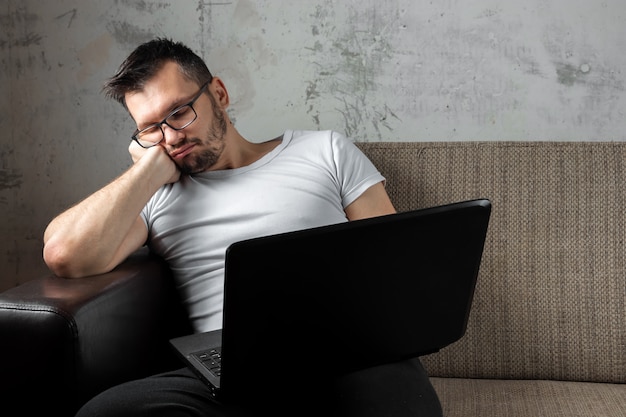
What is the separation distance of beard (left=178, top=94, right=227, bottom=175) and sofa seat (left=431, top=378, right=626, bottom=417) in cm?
68

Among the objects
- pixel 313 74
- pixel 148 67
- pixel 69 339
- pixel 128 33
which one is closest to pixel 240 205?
pixel 148 67

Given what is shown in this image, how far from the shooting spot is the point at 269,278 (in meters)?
0.96

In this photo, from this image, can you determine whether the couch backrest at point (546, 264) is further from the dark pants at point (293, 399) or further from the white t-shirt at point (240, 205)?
the dark pants at point (293, 399)

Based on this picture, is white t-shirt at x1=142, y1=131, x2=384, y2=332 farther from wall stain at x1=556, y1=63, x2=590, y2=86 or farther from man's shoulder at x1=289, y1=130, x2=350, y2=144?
wall stain at x1=556, y1=63, x2=590, y2=86

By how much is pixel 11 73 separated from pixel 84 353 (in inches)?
51.4

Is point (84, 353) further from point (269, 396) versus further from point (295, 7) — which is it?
point (295, 7)

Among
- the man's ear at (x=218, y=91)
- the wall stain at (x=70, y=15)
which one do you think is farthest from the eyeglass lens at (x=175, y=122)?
the wall stain at (x=70, y=15)

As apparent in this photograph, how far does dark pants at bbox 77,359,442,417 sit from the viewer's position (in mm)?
1117

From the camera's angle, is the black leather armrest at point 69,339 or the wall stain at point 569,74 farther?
the wall stain at point 569,74

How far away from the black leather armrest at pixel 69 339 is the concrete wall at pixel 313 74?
89 cm

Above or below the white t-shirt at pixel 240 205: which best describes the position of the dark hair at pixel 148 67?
above

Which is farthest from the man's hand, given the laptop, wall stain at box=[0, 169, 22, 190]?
wall stain at box=[0, 169, 22, 190]

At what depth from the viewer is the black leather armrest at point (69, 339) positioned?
122 centimetres

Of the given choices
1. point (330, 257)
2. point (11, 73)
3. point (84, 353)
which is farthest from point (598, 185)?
point (11, 73)
